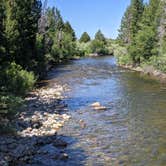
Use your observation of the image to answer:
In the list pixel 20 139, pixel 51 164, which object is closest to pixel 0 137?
pixel 20 139

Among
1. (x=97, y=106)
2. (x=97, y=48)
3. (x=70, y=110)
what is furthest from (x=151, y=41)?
(x=97, y=48)

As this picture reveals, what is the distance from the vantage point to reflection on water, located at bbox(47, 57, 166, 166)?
51.8 ft

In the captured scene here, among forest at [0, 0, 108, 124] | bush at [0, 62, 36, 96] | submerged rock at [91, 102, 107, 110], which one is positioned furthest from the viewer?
submerged rock at [91, 102, 107, 110]

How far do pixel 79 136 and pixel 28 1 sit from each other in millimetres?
19888

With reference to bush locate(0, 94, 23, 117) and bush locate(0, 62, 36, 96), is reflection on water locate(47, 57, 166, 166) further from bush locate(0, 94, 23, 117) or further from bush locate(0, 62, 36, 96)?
bush locate(0, 62, 36, 96)

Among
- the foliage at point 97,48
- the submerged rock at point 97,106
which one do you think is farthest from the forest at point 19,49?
the foliage at point 97,48

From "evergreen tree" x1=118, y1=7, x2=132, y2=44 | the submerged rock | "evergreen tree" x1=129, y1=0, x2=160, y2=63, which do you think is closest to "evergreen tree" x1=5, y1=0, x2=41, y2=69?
the submerged rock

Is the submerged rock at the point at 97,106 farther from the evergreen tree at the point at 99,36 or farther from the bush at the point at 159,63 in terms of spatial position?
the evergreen tree at the point at 99,36

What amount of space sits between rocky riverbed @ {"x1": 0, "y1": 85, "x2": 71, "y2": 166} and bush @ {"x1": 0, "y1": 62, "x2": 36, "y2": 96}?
3.82 feet

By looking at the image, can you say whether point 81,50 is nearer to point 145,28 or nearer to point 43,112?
point 145,28

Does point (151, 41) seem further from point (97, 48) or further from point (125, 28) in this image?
point (97, 48)

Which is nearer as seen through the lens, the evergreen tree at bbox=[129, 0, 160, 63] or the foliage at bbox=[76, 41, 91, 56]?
the evergreen tree at bbox=[129, 0, 160, 63]

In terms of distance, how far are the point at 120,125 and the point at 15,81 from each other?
8.29m

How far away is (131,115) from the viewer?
23.9 metres
